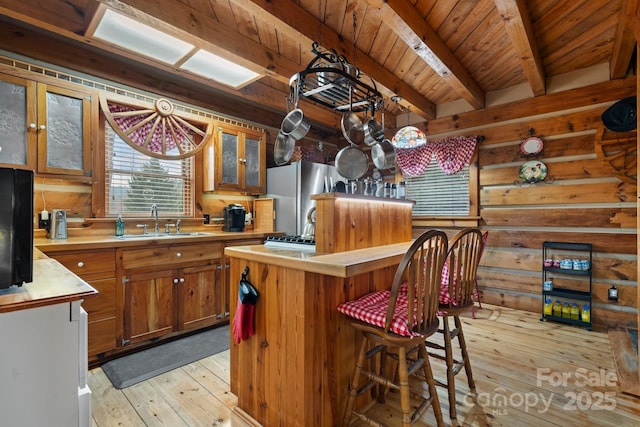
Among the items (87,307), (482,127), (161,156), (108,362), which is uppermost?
(482,127)

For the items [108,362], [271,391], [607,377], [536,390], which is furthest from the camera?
[108,362]

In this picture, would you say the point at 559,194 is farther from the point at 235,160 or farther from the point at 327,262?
the point at 235,160

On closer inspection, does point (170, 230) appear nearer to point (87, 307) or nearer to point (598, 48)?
point (87, 307)

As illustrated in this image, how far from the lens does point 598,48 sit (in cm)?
292

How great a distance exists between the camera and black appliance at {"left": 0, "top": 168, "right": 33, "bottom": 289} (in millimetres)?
1110

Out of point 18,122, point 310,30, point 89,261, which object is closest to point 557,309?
point 310,30

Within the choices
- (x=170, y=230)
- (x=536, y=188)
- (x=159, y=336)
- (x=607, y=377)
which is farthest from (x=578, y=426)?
(x=170, y=230)

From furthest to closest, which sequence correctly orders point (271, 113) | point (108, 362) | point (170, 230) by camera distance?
point (271, 113)
point (170, 230)
point (108, 362)

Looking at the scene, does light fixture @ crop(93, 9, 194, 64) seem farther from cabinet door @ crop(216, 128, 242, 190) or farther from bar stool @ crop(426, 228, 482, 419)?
bar stool @ crop(426, 228, 482, 419)

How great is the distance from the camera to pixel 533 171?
3.47 meters

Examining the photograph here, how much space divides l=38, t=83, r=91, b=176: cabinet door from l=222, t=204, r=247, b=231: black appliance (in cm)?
142

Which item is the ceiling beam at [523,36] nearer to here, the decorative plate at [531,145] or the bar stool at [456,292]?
the decorative plate at [531,145]

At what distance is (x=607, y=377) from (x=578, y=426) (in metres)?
0.81

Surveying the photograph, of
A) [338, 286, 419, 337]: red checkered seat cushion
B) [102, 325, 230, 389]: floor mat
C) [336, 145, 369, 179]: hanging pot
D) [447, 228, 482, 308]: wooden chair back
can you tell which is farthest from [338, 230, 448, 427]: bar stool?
[102, 325, 230, 389]: floor mat
